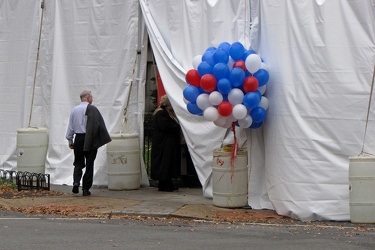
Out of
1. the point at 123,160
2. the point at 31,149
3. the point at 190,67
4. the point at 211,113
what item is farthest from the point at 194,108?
the point at 31,149

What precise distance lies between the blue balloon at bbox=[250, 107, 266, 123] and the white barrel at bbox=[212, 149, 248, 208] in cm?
81

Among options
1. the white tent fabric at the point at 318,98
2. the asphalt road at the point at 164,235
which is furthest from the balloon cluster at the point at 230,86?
the asphalt road at the point at 164,235

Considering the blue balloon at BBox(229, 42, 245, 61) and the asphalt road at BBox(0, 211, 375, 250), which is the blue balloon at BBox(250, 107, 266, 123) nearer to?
the blue balloon at BBox(229, 42, 245, 61)

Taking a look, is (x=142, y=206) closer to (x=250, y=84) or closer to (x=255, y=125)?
(x=255, y=125)

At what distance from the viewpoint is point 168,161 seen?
16.5 meters

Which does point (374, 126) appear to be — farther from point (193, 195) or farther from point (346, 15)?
point (193, 195)

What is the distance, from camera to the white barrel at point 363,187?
12.5 metres

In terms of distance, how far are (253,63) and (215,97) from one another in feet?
2.55

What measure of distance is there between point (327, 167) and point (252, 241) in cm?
260

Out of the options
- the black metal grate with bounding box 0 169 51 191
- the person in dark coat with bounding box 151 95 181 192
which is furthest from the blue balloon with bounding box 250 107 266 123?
the black metal grate with bounding box 0 169 51 191

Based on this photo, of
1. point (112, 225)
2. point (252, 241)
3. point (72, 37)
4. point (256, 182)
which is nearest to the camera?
point (252, 241)

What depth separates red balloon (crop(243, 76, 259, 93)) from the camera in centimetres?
1332

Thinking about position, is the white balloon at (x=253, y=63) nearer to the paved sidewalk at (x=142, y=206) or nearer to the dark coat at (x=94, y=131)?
the paved sidewalk at (x=142, y=206)

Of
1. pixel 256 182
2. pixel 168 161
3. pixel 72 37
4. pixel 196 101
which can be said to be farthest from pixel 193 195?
pixel 72 37
